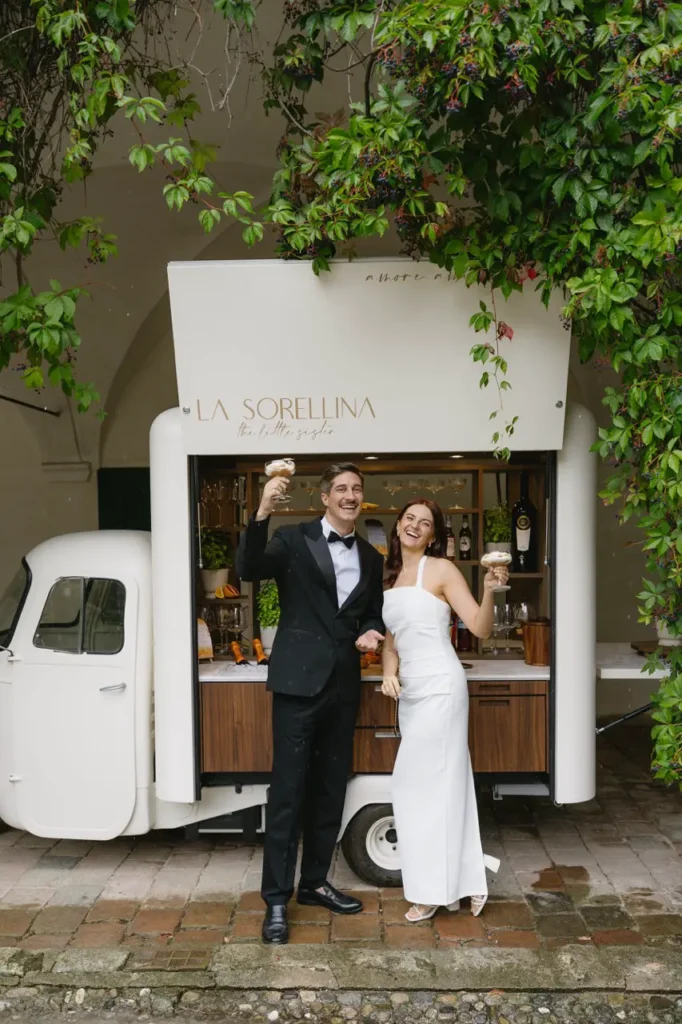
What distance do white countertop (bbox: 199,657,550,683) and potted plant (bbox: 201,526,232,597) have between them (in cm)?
58

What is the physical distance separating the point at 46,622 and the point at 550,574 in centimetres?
280

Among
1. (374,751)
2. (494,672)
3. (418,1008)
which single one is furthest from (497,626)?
(418,1008)

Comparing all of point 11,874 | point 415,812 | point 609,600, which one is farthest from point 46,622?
point 609,600

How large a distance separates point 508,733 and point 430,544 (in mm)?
1144

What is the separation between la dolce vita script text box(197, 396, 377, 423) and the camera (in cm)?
481

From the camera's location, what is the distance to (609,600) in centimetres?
855

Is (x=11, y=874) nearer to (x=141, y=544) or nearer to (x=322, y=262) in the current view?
(x=141, y=544)

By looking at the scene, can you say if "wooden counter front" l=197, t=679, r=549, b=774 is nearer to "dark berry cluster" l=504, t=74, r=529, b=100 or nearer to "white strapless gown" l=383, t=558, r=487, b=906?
"white strapless gown" l=383, t=558, r=487, b=906

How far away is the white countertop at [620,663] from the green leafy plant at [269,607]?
1.90 m

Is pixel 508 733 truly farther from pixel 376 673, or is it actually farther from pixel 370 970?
pixel 370 970

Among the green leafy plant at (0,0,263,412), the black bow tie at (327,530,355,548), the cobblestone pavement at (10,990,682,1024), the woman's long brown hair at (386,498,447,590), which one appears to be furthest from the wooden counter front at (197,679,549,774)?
the green leafy plant at (0,0,263,412)

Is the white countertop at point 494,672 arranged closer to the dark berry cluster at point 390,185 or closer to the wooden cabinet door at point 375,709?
the wooden cabinet door at point 375,709

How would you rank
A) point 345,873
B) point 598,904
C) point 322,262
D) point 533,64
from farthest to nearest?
point 345,873 → point 598,904 → point 322,262 → point 533,64

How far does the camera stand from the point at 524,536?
5793mm
